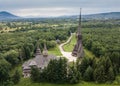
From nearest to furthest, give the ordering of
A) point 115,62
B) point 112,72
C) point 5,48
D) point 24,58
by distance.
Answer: point 112,72, point 115,62, point 24,58, point 5,48

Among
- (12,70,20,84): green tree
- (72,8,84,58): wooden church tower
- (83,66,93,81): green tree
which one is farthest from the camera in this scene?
(72,8,84,58): wooden church tower

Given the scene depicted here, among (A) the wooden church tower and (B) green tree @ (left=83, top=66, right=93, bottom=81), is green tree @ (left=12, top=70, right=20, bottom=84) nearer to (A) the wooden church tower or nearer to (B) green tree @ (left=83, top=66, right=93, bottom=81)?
(B) green tree @ (left=83, top=66, right=93, bottom=81)


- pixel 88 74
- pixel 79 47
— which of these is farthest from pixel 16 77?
pixel 79 47

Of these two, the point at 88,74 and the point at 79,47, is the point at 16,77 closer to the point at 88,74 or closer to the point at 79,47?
the point at 88,74

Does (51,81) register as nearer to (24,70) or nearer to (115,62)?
(24,70)

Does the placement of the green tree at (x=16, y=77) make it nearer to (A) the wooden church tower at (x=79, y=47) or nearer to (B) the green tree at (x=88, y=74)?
(B) the green tree at (x=88, y=74)

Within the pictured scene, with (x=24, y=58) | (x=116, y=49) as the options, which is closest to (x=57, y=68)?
(x=24, y=58)

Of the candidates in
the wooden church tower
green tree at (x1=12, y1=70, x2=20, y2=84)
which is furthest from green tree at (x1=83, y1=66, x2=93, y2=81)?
the wooden church tower

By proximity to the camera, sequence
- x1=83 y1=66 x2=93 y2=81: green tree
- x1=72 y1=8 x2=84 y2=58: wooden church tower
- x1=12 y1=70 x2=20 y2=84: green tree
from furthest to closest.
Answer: x1=72 y1=8 x2=84 y2=58: wooden church tower, x1=83 y1=66 x2=93 y2=81: green tree, x1=12 y1=70 x2=20 y2=84: green tree

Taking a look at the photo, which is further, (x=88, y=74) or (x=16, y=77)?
(x=88, y=74)

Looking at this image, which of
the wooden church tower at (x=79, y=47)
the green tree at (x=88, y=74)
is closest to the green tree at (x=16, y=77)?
the green tree at (x=88, y=74)

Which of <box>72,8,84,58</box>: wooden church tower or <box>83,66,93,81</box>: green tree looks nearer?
<box>83,66,93,81</box>: green tree
